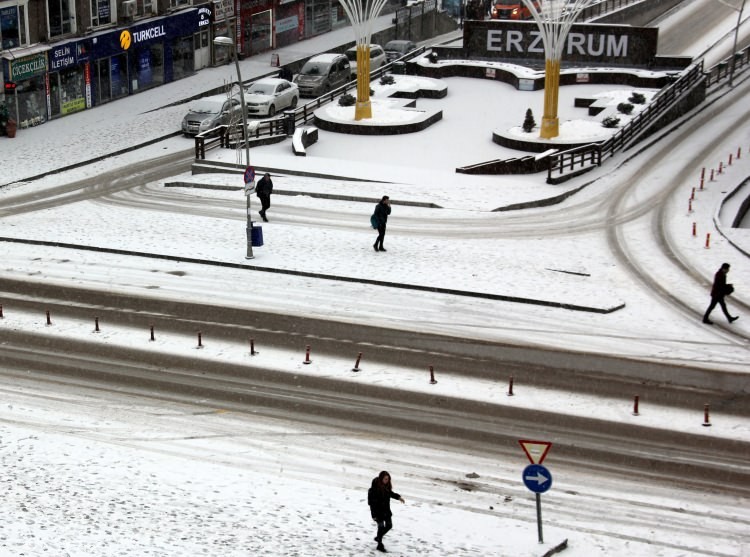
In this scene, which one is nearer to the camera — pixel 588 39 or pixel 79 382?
pixel 79 382

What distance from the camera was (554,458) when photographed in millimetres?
19922

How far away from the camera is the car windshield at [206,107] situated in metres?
48.5

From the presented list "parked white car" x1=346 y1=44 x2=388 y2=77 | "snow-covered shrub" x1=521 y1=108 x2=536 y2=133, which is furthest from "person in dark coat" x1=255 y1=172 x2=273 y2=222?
"parked white car" x1=346 y1=44 x2=388 y2=77

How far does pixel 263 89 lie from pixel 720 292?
2994 centimetres

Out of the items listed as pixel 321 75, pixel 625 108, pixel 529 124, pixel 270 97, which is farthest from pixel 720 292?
pixel 321 75

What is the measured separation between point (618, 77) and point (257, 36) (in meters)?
22.3

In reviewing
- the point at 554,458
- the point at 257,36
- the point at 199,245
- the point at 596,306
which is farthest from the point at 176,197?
the point at 257,36

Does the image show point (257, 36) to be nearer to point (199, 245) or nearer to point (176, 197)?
point (176, 197)

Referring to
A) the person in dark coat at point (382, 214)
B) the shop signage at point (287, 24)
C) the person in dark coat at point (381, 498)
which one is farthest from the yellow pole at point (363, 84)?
the person in dark coat at point (381, 498)

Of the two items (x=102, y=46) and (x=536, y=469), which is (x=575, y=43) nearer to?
(x=102, y=46)

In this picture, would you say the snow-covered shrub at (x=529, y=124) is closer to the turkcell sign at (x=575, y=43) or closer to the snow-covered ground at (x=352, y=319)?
the snow-covered ground at (x=352, y=319)

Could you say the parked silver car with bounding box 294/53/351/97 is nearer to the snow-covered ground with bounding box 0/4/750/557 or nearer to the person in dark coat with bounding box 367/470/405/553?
the snow-covered ground with bounding box 0/4/750/557

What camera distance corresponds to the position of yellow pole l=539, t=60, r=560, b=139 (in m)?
43.2

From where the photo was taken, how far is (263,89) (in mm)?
51688
